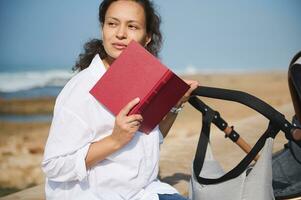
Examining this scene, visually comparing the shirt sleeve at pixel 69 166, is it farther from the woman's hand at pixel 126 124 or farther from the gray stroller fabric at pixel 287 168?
the gray stroller fabric at pixel 287 168

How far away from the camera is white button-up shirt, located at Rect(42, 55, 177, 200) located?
1.65m

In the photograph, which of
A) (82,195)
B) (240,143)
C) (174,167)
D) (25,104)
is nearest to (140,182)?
(82,195)

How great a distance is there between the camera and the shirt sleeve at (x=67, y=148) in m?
1.64

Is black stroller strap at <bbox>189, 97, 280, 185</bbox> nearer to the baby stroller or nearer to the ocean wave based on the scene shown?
the baby stroller

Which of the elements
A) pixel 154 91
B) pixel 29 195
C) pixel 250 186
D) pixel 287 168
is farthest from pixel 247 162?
pixel 29 195

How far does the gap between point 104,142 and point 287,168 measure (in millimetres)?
1038

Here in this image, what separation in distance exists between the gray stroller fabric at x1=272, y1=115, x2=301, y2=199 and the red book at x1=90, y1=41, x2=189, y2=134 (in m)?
0.69

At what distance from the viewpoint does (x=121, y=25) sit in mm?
1789

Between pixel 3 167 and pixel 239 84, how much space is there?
11.5 feet

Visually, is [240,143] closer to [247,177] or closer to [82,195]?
[247,177]

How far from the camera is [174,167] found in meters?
3.70

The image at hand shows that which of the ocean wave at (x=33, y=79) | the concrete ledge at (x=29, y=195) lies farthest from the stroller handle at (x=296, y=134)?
the ocean wave at (x=33, y=79)

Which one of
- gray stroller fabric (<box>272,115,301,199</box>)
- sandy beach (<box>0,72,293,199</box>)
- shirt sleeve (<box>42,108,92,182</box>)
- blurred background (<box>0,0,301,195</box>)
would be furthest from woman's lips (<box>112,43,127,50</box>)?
blurred background (<box>0,0,301,195</box>)

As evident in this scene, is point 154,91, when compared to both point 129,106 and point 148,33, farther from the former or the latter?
point 148,33
